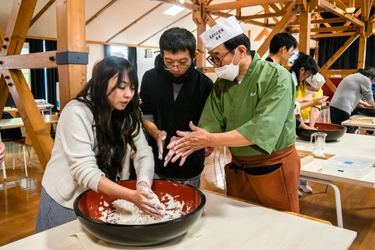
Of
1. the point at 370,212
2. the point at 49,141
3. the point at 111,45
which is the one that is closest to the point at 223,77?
the point at 49,141

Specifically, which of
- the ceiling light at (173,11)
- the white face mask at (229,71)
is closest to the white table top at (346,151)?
the white face mask at (229,71)

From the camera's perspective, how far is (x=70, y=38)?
161cm

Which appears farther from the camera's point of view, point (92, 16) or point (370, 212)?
point (92, 16)

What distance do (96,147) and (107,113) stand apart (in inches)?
5.6

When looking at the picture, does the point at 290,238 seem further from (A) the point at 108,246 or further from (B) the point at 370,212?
(B) the point at 370,212

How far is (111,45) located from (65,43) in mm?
7779

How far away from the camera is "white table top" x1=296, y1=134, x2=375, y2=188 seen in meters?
1.90

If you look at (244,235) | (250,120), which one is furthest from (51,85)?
(244,235)

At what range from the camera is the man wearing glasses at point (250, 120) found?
1.27 meters

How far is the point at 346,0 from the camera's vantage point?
813 centimetres

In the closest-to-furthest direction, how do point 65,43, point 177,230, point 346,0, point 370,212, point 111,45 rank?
point 177,230
point 65,43
point 370,212
point 346,0
point 111,45

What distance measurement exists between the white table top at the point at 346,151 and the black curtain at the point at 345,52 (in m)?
8.95

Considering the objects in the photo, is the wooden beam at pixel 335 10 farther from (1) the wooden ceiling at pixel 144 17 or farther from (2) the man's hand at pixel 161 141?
(2) the man's hand at pixel 161 141

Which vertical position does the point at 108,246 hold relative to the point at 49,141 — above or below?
below
